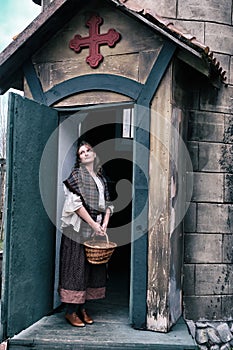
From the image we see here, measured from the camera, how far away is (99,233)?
3.97m

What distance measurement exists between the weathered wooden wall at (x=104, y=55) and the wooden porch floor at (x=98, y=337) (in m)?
2.12

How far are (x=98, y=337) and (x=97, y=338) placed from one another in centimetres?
2

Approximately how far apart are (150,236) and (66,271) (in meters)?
0.87

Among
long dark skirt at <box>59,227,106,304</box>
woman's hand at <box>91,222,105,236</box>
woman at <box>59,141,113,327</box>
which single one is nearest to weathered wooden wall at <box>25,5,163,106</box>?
woman at <box>59,141,113,327</box>

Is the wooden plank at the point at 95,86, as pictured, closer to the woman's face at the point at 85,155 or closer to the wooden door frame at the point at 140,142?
the wooden door frame at the point at 140,142

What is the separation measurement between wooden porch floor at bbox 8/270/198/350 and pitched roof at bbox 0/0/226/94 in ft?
7.86

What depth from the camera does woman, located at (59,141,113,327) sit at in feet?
12.9

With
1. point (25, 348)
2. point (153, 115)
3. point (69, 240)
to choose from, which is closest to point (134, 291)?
point (69, 240)

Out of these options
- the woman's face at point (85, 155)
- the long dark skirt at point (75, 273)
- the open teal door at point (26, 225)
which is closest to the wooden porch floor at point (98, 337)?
the open teal door at point (26, 225)

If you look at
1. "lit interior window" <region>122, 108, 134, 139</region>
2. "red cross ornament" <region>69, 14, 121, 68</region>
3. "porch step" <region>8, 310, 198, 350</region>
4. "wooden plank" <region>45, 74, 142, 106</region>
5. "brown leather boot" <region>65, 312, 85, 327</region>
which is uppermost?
"red cross ornament" <region>69, 14, 121, 68</region>

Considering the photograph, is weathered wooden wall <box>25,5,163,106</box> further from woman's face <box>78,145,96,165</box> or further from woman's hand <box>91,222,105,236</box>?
woman's hand <box>91,222,105,236</box>

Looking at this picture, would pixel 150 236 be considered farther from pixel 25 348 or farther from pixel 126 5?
pixel 126 5

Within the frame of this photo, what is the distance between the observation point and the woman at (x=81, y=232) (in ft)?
12.9

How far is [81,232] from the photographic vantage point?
4.04 metres
